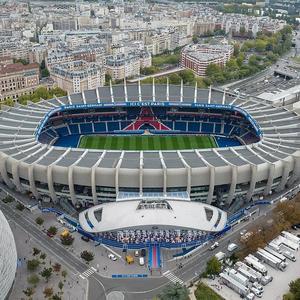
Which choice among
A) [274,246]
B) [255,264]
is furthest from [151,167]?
[274,246]

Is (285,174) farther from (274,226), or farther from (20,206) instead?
(20,206)

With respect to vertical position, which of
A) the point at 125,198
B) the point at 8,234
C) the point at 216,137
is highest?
the point at 8,234

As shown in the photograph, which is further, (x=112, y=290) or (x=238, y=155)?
(x=238, y=155)

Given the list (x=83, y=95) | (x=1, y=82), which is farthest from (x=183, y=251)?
(x=1, y=82)

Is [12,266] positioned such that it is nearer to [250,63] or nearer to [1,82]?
[1,82]

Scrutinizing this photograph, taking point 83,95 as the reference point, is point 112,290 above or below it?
below

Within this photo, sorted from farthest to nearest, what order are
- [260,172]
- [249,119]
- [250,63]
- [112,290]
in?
[250,63] < [249,119] < [260,172] < [112,290]

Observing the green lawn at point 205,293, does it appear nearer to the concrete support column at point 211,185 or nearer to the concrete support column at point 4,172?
the concrete support column at point 211,185
